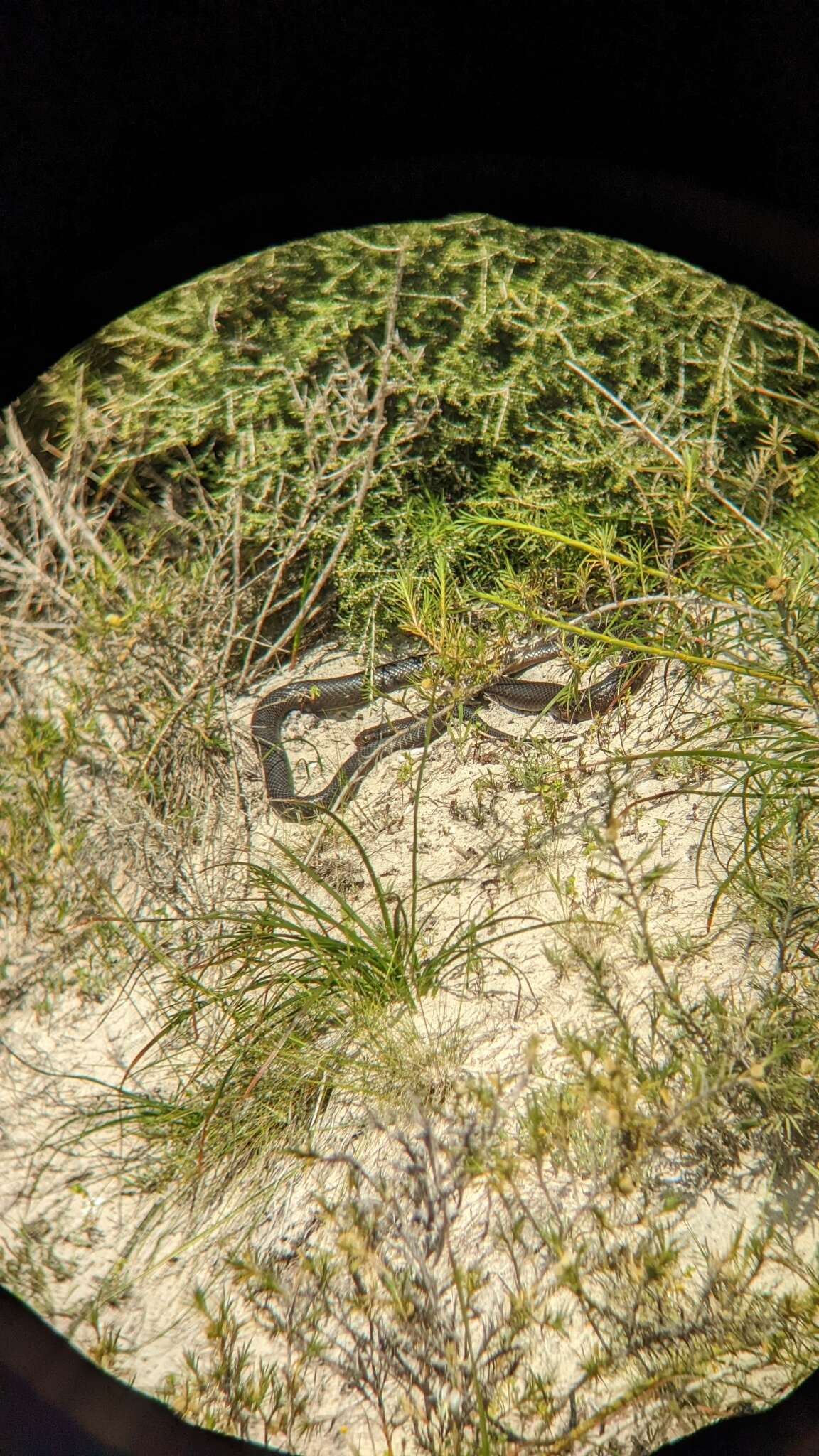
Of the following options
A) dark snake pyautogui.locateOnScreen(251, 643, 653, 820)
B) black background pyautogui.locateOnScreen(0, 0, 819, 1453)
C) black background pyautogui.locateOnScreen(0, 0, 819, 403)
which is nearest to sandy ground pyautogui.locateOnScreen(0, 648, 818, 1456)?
dark snake pyautogui.locateOnScreen(251, 643, 653, 820)

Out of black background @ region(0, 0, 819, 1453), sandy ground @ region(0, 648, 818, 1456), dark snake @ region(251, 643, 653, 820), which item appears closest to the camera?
black background @ region(0, 0, 819, 1453)

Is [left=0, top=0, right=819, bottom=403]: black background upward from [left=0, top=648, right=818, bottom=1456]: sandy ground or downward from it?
upward

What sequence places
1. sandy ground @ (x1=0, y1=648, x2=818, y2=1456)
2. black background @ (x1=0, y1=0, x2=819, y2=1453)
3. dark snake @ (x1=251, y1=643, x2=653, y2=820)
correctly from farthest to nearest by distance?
dark snake @ (x1=251, y1=643, x2=653, y2=820), sandy ground @ (x1=0, y1=648, x2=818, y2=1456), black background @ (x1=0, y1=0, x2=819, y2=1453)

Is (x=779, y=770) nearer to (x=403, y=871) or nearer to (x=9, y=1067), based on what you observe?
(x=403, y=871)

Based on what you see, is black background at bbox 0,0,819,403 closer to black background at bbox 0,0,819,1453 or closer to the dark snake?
black background at bbox 0,0,819,1453

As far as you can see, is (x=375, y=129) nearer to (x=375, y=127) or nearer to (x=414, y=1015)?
(x=375, y=127)

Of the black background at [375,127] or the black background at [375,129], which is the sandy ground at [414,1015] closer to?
the black background at [375,129]
